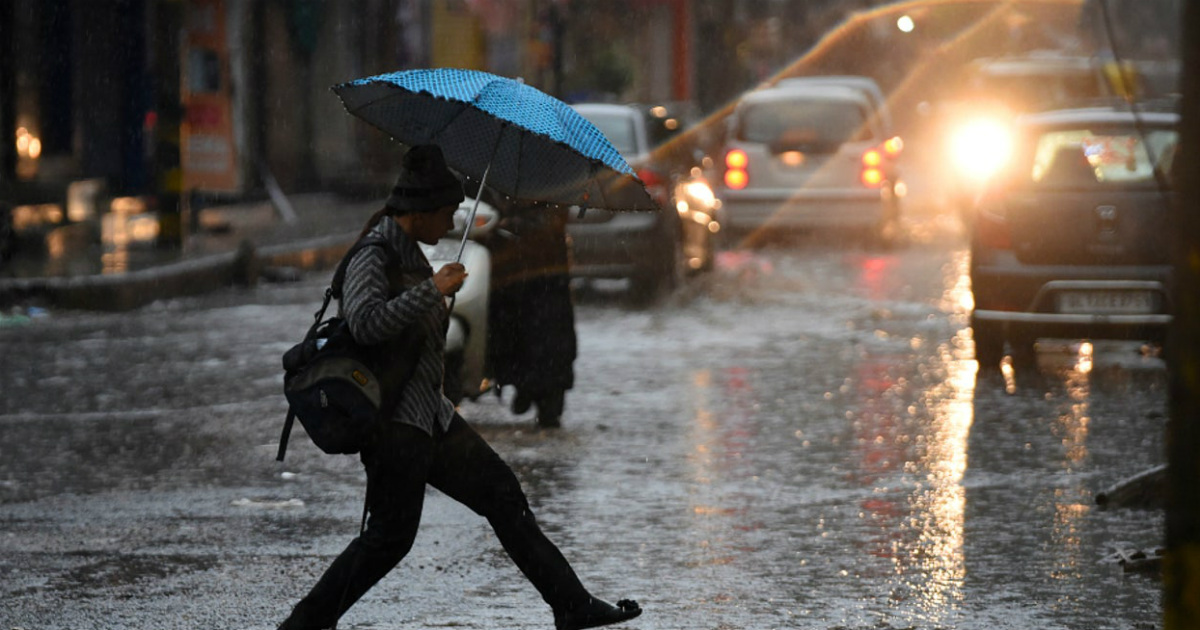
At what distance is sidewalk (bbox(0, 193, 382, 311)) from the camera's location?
16.4 meters

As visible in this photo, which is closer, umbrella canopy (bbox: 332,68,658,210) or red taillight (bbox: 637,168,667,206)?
umbrella canopy (bbox: 332,68,658,210)

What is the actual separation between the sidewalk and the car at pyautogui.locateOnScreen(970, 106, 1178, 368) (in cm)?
761

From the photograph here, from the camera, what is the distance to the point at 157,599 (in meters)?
6.76

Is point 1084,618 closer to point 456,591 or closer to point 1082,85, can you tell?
point 456,591

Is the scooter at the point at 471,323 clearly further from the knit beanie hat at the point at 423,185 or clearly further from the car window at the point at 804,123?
the car window at the point at 804,123

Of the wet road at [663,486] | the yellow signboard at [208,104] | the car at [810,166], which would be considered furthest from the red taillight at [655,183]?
the yellow signboard at [208,104]

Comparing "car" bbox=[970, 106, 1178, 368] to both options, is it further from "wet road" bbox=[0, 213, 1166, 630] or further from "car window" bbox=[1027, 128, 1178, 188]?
"wet road" bbox=[0, 213, 1166, 630]

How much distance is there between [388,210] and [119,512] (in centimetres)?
334

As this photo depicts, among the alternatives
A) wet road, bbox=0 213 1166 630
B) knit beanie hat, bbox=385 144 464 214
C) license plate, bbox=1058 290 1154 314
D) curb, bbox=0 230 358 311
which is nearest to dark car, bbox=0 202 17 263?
curb, bbox=0 230 358 311

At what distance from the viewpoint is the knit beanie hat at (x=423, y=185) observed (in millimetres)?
5488

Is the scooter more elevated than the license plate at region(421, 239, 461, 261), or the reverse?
the license plate at region(421, 239, 461, 261)

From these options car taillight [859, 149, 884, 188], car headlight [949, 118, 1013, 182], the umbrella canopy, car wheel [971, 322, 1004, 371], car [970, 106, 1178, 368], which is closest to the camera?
the umbrella canopy

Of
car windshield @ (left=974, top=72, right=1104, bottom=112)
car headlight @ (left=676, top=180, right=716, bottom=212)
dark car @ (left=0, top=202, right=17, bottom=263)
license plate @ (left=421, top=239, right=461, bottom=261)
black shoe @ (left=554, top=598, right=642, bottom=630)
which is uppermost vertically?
car windshield @ (left=974, top=72, right=1104, bottom=112)

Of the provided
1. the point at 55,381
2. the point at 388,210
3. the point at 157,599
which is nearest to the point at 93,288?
the point at 55,381
